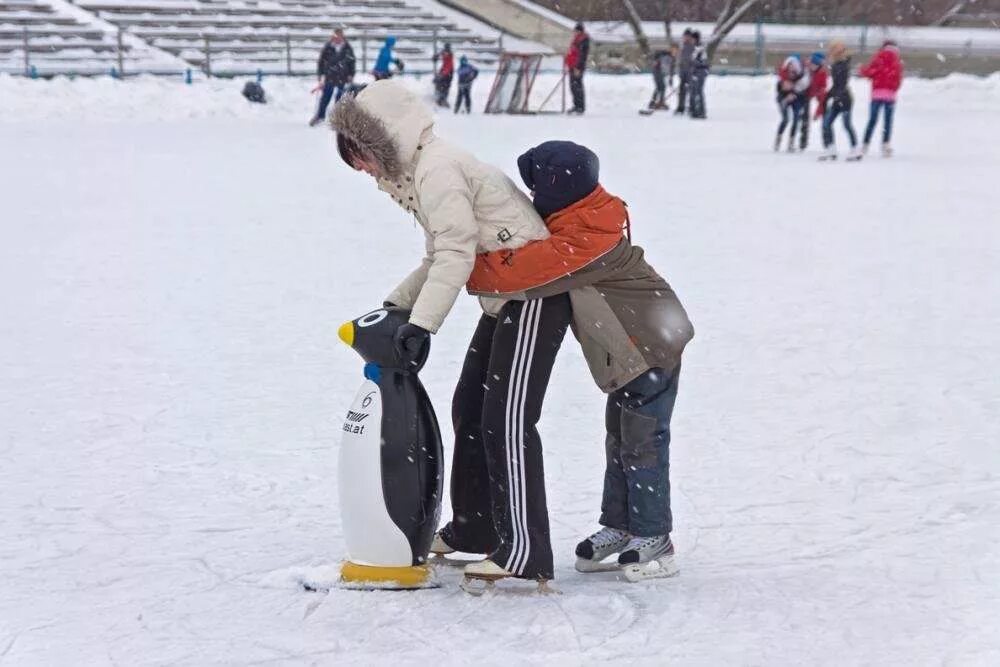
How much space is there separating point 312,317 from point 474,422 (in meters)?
3.24

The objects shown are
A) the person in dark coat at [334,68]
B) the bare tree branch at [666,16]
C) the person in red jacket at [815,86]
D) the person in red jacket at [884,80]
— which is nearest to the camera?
the person in red jacket at [884,80]

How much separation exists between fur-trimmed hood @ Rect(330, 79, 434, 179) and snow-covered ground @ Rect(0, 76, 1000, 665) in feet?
3.10

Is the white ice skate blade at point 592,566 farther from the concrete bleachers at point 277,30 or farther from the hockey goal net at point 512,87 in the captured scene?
the concrete bleachers at point 277,30

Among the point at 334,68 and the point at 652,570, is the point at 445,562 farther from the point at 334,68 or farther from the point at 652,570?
the point at 334,68

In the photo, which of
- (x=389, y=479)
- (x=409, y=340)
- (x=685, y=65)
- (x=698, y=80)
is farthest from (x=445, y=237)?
(x=685, y=65)

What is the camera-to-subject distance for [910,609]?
282cm

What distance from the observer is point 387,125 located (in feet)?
8.59

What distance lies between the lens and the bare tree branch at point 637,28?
1152 inches

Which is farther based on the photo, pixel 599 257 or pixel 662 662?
pixel 599 257

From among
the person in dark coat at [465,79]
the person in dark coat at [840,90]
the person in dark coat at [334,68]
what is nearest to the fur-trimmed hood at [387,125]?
the person in dark coat at [840,90]

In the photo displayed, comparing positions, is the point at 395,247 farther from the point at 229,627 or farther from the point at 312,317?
the point at 229,627

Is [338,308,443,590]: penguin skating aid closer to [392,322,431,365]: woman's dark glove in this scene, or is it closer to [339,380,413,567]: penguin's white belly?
[339,380,413,567]: penguin's white belly

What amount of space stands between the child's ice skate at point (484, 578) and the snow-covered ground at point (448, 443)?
1.3 inches

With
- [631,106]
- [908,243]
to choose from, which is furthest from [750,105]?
[908,243]
